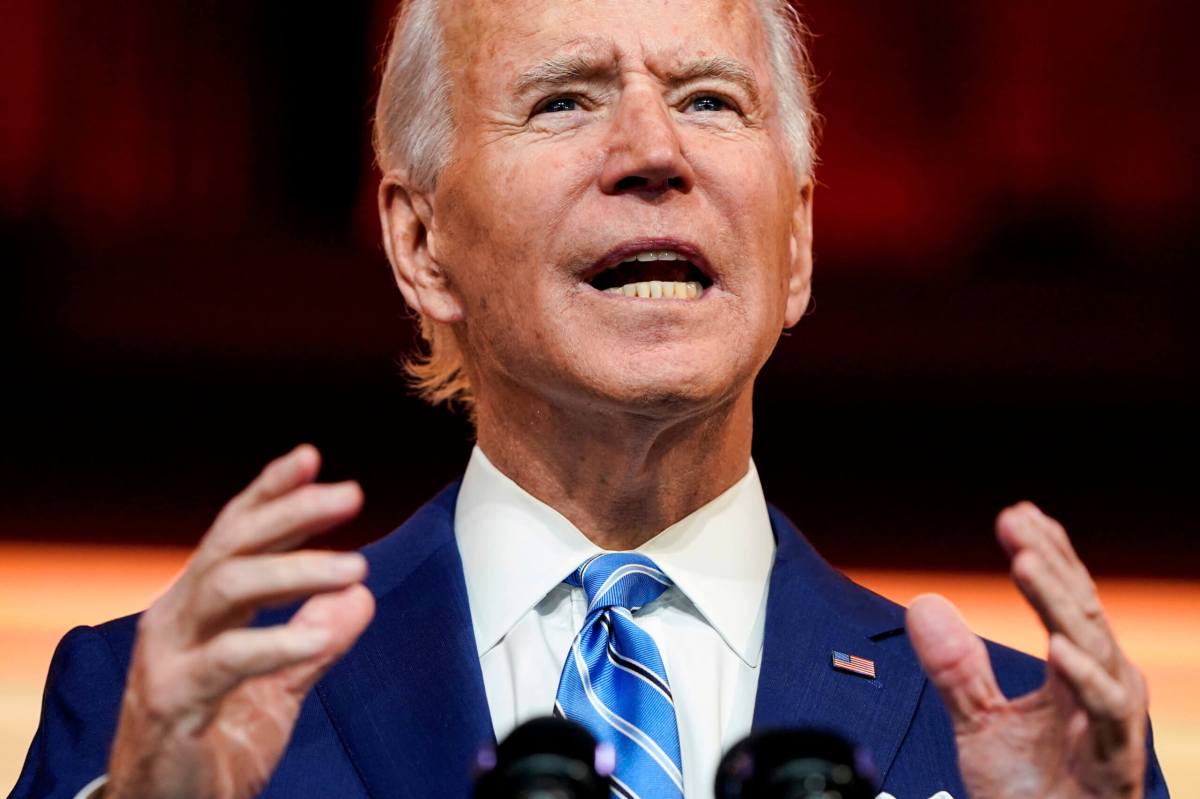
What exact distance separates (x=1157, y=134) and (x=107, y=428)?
8.97 feet

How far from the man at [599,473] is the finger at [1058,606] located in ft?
0.88

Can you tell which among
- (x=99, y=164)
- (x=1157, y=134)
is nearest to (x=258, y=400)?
(x=99, y=164)

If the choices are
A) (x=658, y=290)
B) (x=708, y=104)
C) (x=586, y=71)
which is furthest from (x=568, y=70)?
(x=658, y=290)

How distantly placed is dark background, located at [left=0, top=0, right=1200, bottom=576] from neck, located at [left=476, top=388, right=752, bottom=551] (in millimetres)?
1975

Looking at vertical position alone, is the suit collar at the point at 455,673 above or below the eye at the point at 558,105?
below

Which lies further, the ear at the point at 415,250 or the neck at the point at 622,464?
the ear at the point at 415,250

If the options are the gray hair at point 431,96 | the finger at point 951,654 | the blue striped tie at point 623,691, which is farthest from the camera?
the gray hair at point 431,96

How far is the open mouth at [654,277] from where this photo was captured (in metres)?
1.83

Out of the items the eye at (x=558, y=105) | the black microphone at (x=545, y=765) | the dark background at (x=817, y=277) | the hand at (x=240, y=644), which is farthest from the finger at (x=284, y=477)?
the dark background at (x=817, y=277)

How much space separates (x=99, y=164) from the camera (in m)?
4.16

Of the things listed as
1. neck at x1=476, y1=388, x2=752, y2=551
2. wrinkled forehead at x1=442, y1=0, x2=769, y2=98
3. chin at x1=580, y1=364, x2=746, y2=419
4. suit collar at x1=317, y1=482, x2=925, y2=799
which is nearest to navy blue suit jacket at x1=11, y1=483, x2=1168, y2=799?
suit collar at x1=317, y1=482, x2=925, y2=799

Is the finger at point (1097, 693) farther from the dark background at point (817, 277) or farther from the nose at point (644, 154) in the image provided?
the dark background at point (817, 277)

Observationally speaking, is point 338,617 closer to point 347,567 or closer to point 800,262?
point 347,567

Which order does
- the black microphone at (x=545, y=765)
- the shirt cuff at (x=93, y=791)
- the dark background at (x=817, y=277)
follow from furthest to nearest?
the dark background at (x=817, y=277) < the shirt cuff at (x=93, y=791) < the black microphone at (x=545, y=765)
